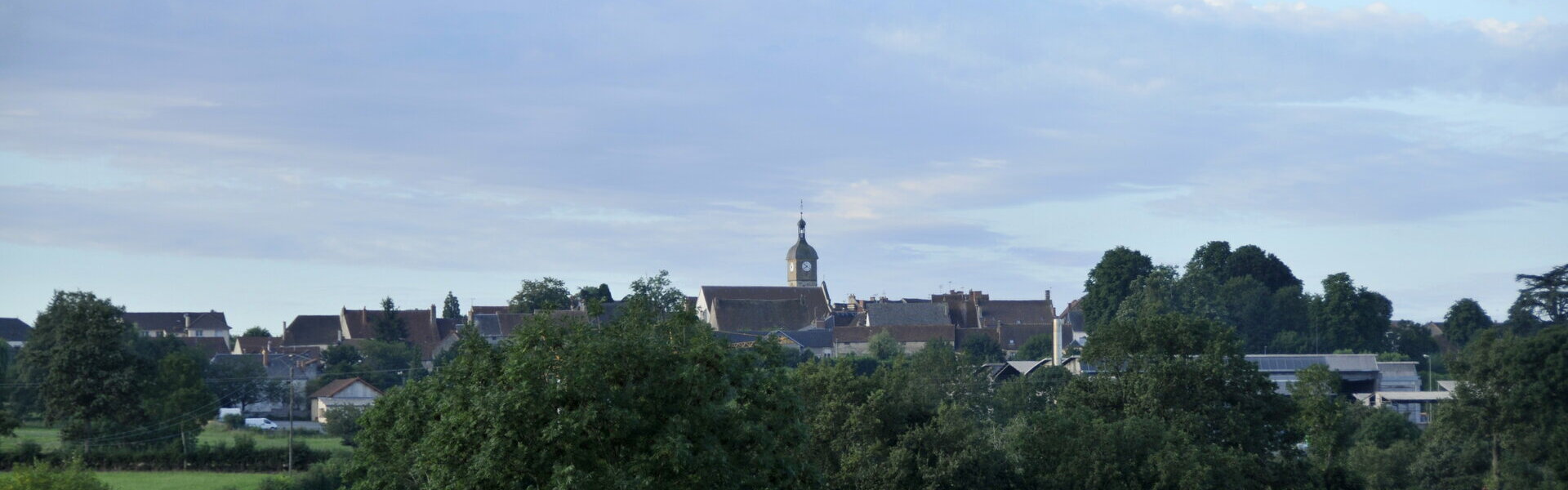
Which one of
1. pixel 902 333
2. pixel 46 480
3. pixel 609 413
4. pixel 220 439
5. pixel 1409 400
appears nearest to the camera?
pixel 609 413

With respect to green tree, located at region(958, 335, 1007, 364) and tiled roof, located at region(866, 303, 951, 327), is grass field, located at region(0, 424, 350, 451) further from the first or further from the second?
tiled roof, located at region(866, 303, 951, 327)

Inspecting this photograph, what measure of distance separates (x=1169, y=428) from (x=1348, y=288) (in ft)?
245

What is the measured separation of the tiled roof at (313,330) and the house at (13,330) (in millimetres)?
26045

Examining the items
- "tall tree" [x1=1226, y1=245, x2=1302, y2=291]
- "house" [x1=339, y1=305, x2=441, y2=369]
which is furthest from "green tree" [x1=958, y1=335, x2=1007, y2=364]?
"house" [x1=339, y1=305, x2=441, y2=369]

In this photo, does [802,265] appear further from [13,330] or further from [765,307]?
[13,330]

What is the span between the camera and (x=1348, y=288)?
106 metres

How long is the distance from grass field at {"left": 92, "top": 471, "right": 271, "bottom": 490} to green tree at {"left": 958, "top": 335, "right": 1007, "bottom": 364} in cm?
6950

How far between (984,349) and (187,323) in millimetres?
86974

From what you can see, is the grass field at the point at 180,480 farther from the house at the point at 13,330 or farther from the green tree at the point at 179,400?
the house at the point at 13,330

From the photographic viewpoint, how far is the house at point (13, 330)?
139 meters

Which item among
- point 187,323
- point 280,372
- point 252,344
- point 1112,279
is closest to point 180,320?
point 187,323

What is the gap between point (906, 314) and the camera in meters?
152

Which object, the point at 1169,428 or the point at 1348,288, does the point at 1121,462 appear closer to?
the point at 1169,428

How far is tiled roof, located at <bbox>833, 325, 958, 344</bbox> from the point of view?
13575 cm
